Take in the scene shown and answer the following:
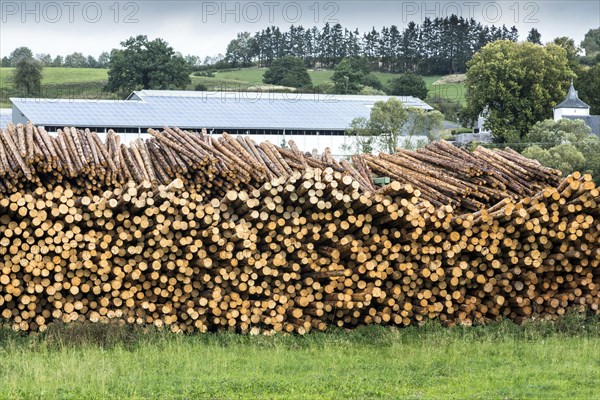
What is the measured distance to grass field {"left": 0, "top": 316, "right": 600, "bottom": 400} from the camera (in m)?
11.5

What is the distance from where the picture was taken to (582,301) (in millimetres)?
15773

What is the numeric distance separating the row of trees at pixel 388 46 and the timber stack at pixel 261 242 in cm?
14278

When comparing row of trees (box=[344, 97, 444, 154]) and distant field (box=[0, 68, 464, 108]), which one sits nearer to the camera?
row of trees (box=[344, 97, 444, 154])

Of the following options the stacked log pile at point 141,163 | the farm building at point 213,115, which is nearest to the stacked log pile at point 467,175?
the stacked log pile at point 141,163

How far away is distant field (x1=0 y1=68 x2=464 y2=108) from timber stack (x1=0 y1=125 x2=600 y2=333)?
93981 mm

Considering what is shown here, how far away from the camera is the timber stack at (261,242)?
14383mm

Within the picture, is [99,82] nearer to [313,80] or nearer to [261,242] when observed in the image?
[313,80]

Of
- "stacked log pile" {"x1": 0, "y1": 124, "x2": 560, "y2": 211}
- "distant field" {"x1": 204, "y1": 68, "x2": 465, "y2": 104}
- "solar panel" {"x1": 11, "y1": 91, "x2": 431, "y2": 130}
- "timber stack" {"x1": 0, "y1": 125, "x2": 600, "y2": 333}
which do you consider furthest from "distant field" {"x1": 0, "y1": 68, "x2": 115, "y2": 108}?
"timber stack" {"x1": 0, "y1": 125, "x2": 600, "y2": 333}

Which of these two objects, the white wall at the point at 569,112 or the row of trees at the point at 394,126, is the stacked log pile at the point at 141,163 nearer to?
→ the row of trees at the point at 394,126

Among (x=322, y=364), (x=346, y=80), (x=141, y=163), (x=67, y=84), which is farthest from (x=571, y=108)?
(x=322, y=364)

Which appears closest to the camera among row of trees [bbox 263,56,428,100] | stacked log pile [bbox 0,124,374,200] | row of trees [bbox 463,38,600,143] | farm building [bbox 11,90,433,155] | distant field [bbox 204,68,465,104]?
stacked log pile [bbox 0,124,374,200]

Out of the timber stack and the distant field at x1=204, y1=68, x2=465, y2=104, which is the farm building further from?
the timber stack

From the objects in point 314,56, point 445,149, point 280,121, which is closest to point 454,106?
point 314,56

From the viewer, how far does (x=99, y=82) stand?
13062cm
